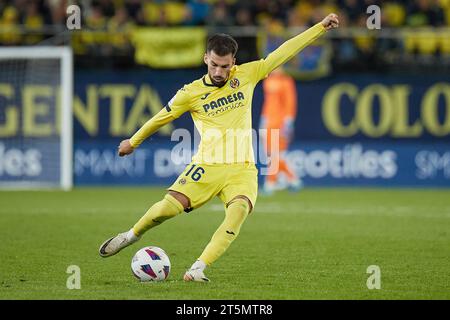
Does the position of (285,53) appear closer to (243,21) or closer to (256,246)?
(256,246)

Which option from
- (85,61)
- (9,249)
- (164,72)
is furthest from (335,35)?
(9,249)

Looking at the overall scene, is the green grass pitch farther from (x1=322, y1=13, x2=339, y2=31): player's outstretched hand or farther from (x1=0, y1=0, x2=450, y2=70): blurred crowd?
(x1=0, y1=0, x2=450, y2=70): blurred crowd

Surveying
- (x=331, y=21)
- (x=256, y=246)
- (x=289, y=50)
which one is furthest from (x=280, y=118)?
(x=331, y=21)

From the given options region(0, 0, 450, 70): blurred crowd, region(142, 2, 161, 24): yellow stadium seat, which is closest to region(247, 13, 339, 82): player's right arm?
region(0, 0, 450, 70): blurred crowd

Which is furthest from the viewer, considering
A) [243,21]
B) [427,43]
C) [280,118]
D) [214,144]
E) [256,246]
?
[243,21]

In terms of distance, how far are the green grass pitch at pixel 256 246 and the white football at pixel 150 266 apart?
0.29ft

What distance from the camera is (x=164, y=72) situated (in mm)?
19562

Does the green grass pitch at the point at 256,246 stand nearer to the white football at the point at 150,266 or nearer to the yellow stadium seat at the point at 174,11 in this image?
the white football at the point at 150,266

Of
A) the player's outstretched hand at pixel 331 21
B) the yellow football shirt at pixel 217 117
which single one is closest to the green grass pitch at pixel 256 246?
the yellow football shirt at pixel 217 117

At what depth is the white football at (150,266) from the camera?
8258 mm

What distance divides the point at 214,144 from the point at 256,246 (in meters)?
2.72

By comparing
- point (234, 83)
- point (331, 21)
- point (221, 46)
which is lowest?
point (234, 83)

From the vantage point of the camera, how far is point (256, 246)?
11078 mm

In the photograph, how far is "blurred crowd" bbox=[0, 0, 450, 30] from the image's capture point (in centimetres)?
2056
